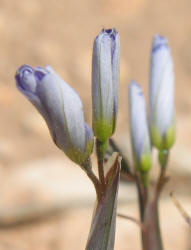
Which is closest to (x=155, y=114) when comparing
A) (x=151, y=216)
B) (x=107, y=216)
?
(x=151, y=216)

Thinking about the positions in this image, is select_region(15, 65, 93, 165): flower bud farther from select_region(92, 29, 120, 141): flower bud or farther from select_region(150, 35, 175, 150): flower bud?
select_region(150, 35, 175, 150): flower bud

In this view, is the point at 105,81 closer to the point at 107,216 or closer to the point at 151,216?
the point at 107,216

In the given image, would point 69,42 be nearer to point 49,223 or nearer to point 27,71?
point 49,223

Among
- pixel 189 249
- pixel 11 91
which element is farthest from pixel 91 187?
pixel 11 91

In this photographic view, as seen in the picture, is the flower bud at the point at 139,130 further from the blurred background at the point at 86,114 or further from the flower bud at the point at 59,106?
the blurred background at the point at 86,114

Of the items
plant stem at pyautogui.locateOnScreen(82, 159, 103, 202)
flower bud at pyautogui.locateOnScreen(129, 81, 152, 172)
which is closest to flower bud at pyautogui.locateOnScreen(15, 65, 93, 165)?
plant stem at pyautogui.locateOnScreen(82, 159, 103, 202)

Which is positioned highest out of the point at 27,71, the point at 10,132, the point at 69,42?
the point at 69,42
